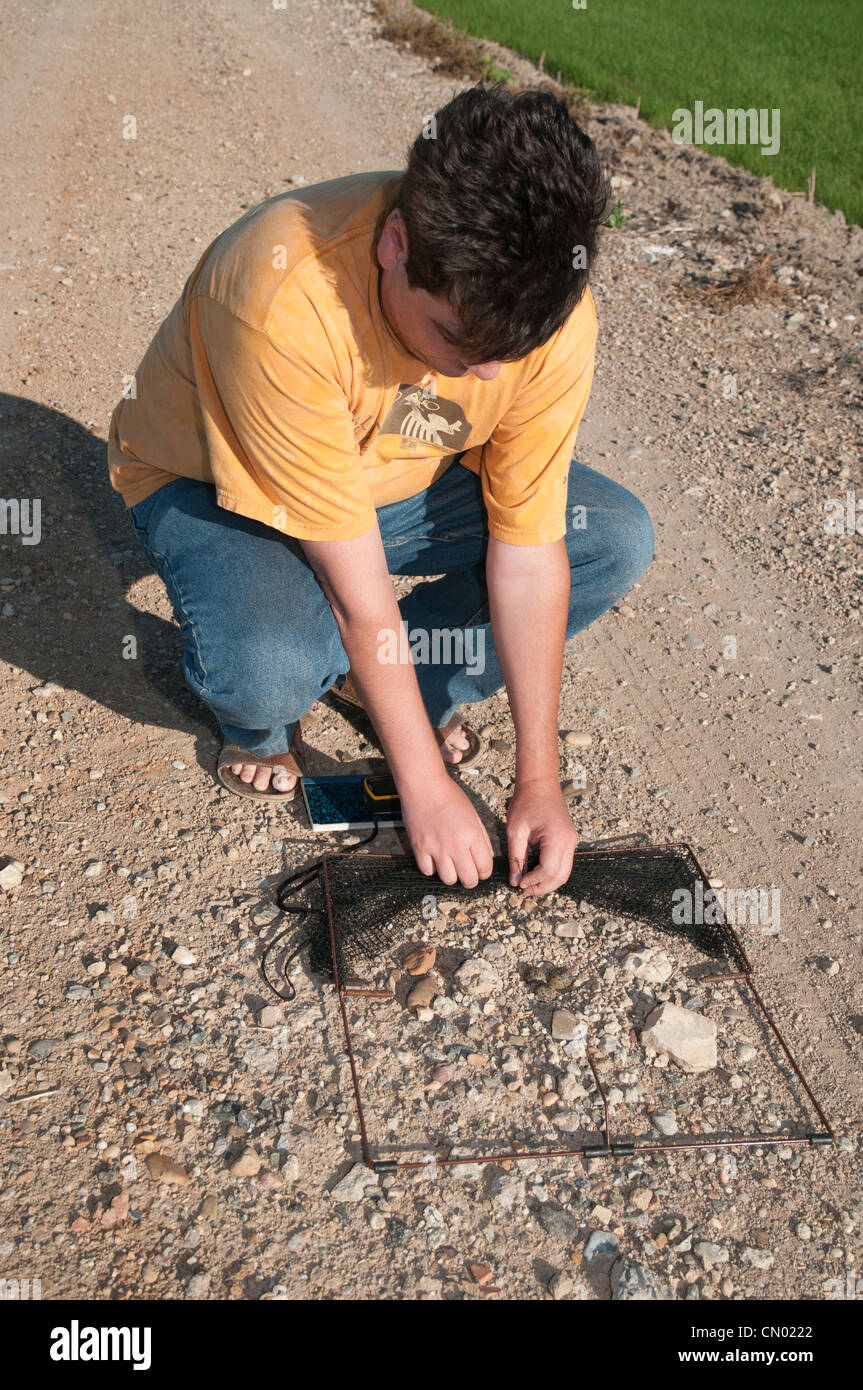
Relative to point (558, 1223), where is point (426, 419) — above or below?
above

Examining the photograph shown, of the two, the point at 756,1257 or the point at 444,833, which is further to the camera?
the point at 444,833

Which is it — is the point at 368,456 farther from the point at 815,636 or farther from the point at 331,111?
the point at 331,111

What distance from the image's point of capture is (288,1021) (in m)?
2.26

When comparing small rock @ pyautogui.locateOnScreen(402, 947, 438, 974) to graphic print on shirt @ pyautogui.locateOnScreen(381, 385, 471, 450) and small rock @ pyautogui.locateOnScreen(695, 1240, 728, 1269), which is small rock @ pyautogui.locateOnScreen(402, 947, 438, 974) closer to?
small rock @ pyautogui.locateOnScreen(695, 1240, 728, 1269)

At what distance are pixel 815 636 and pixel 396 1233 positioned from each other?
239 centimetres

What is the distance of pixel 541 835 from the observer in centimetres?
229

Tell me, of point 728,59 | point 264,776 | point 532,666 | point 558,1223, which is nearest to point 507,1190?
point 558,1223

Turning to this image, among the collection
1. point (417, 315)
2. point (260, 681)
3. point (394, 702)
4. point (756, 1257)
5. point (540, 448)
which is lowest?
point (756, 1257)

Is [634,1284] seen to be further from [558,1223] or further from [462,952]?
[462,952]

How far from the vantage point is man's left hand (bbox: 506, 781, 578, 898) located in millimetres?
2266

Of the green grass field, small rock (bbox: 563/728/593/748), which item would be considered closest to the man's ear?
small rock (bbox: 563/728/593/748)

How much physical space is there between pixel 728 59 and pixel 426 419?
36.0 feet

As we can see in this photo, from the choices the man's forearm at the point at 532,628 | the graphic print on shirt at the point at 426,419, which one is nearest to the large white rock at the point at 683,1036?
the man's forearm at the point at 532,628

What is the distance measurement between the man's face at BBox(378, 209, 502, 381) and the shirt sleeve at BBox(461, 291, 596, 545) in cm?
36
